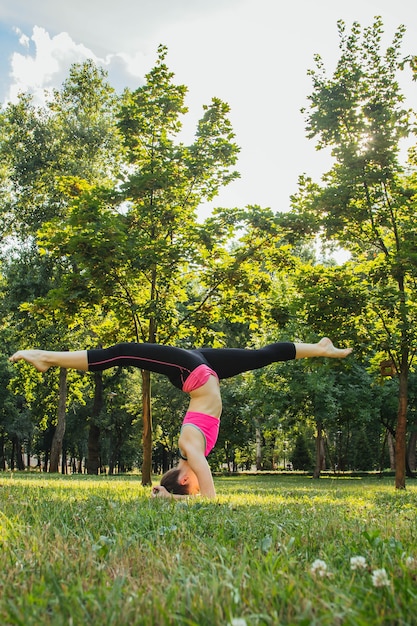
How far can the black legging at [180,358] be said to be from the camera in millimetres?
5980

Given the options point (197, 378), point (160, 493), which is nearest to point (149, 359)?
point (197, 378)

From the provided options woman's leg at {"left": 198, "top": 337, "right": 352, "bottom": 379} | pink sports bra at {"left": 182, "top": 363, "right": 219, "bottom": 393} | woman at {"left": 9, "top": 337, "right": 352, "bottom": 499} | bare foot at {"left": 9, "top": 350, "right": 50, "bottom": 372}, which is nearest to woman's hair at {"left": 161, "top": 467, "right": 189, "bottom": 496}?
woman at {"left": 9, "top": 337, "right": 352, "bottom": 499}

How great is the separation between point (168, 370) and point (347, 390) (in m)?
27.5

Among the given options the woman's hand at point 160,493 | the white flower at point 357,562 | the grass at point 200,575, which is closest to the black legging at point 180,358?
the woman's hand at point 160,493

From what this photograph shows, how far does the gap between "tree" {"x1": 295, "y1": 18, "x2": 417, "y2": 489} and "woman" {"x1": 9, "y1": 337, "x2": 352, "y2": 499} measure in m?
7.71

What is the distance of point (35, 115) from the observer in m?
31.4

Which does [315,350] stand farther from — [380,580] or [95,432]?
[95,432]

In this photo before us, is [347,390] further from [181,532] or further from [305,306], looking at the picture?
[181,532]

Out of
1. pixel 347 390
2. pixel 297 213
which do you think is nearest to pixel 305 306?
pixel 297 213

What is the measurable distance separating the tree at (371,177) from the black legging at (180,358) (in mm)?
7700

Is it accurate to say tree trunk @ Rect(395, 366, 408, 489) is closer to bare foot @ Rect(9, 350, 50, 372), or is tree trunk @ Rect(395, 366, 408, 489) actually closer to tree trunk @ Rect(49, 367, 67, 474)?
bare foot @ Rect(9, 350, 50, 372)

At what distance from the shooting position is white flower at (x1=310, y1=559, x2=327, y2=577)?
6.30 ft

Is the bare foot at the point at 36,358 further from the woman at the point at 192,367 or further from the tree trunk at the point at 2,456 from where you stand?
the tree trunk at the point at 2,456

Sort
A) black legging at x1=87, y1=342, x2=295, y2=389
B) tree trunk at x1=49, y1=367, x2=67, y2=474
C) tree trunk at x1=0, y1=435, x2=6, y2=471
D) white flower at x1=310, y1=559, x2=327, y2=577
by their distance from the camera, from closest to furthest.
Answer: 1. white flower at x1=310, y1=559, x2=327, y2=577
2. black legging at x1=87, y1=342, x2=295, y2=389
3. tree trunk at x1=49, y1=367, x2=67, y2=474
4. tree trunk at x1=0, y1=435, x2=6, y2=471
